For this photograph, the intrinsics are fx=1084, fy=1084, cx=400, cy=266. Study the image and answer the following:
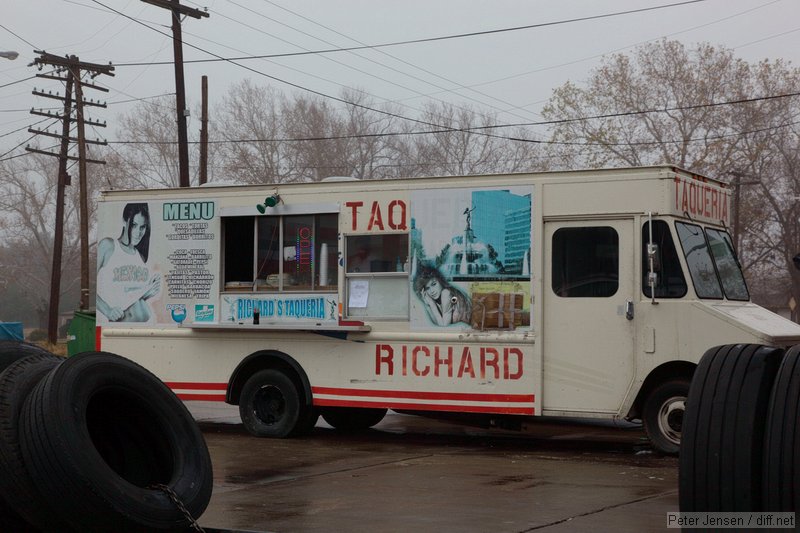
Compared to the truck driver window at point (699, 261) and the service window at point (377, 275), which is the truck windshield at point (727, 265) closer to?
the truck driver window at point (699, 261)

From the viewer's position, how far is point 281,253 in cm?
1241

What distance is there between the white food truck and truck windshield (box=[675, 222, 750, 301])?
0.02 meters

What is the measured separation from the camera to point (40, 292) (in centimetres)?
8212

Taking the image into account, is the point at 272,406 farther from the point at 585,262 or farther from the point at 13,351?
the point at 13,351

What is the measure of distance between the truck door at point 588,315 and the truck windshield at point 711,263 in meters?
0.57

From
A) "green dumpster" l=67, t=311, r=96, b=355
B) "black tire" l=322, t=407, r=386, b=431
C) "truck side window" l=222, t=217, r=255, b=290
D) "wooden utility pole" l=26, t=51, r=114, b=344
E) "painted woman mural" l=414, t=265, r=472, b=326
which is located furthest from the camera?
"wooden utility pole" l=26, t=51, r=114, b=344

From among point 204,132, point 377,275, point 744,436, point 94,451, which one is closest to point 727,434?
point 744,436

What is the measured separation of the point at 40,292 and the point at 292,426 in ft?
245

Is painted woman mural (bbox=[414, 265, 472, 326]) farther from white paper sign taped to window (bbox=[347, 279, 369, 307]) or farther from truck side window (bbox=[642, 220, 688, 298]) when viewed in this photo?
truck side window (bbox=[642, 220, 688, 298])

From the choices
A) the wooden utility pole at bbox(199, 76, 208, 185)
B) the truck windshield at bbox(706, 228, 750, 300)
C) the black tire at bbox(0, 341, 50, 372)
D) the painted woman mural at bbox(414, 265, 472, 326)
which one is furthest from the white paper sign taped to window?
the wooden utility pole at bbox(199, 76, 208, 185)

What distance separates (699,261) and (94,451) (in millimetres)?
6571

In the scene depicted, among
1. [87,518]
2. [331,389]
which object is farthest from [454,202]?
[87,518]

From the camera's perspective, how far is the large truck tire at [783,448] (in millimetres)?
5465

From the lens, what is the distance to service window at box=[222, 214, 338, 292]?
1220 cm
